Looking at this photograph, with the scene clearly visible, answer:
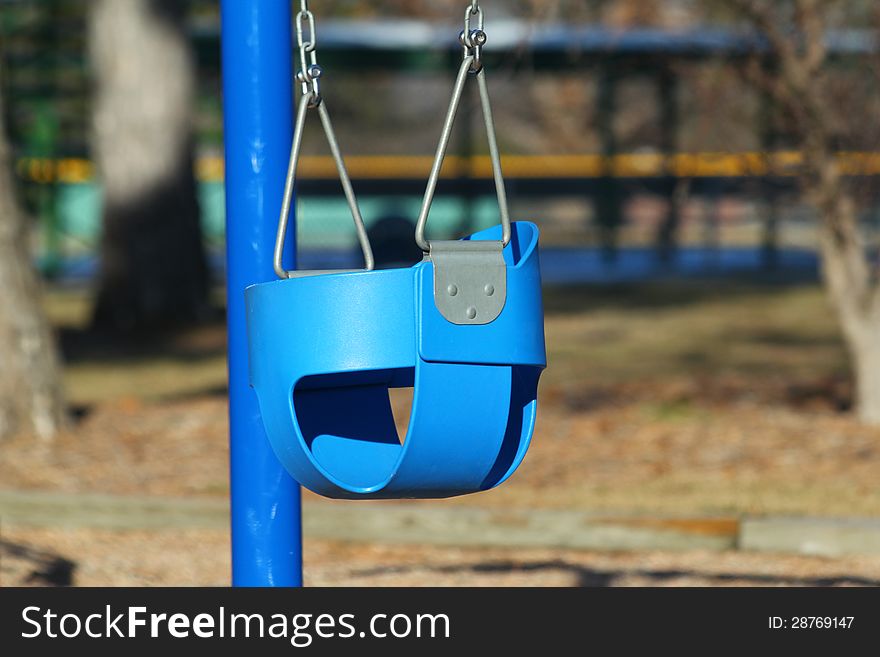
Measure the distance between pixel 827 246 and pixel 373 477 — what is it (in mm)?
5131

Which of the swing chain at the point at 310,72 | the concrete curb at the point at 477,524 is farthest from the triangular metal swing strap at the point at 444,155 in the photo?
the concrete curb at the point at 477,524

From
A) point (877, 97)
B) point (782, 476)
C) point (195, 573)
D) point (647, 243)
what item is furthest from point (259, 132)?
point (647, 243)

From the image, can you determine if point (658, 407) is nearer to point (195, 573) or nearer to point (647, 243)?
point (195, 573)

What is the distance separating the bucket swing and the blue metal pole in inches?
19.1

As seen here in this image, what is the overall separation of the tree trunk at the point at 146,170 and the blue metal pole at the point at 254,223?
9443mm

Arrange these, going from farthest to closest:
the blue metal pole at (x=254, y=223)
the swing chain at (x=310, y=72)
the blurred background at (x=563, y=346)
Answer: the blurred background at (x=563, y=346)
the blue metal pole at (x=254, y=223)
the swing chain at (x=310, y=72)

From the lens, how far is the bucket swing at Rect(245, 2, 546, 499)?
2480mm

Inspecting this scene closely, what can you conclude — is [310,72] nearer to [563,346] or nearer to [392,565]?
[392,565]

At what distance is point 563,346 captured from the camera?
457 inches

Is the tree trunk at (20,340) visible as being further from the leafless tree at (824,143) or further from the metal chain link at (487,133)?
the metal chain link at (487,133)

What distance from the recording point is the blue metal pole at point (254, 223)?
3221 millimetres

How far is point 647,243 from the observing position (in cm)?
2409

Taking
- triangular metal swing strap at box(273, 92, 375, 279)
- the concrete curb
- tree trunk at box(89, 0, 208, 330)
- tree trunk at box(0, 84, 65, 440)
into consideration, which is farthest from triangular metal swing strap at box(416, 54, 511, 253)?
tree trunk at box(89, 0, 208, 330)

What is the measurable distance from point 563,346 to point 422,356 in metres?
9.22
